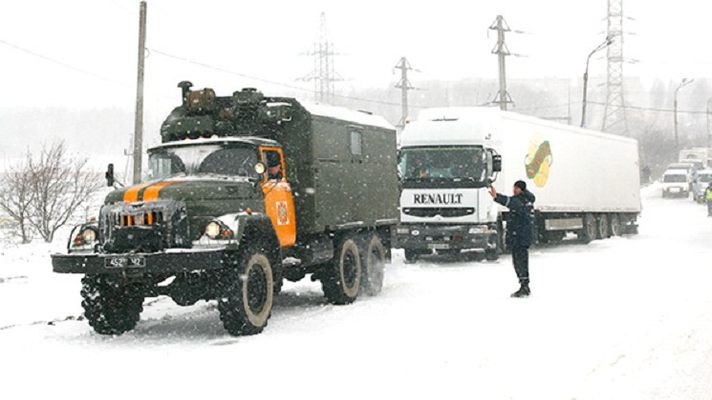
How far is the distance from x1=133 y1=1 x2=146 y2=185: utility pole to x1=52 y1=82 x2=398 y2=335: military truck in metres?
11.1

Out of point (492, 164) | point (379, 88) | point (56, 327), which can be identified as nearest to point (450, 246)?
point (492, 164)

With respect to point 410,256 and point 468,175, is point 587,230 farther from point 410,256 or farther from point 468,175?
point 468,175

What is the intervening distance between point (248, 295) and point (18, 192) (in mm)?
18142

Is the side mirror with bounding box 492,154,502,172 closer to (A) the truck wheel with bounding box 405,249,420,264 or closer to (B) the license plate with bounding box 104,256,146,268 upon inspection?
(A) the truck wheel with bounding box 405,249,420,264

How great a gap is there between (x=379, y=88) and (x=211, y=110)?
14538cm

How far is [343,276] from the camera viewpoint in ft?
44.1

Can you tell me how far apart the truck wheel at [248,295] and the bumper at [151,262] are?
0.36 m

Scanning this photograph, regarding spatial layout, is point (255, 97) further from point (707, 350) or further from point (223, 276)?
point (707, 350)

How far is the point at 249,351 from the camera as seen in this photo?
30.3ft

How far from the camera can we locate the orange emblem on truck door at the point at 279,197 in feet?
37.5

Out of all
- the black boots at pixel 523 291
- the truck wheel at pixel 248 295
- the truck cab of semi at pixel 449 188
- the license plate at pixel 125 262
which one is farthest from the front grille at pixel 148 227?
the truck cab of semi at pixel 449 188

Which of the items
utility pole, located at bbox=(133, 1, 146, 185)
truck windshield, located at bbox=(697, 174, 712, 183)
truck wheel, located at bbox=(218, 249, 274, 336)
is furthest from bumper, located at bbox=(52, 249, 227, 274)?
truck windshield, located at bbox=(697, 174, 712, 183)

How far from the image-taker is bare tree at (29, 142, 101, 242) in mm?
26031

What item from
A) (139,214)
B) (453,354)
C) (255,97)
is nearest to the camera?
(453,354)
